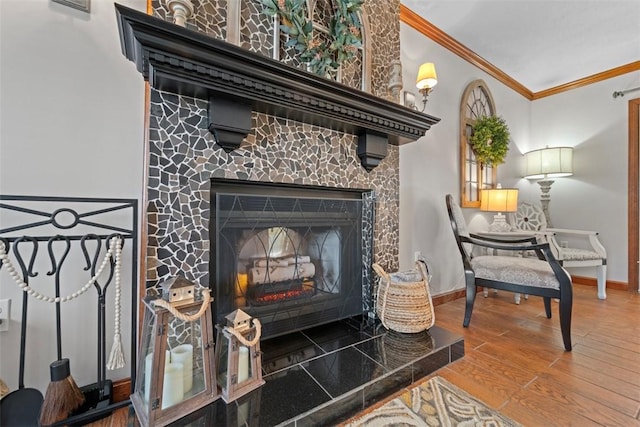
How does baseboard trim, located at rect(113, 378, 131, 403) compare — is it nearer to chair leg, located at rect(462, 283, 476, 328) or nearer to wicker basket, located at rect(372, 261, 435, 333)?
wicker basket, located at rect(372, 261, 435, 333)

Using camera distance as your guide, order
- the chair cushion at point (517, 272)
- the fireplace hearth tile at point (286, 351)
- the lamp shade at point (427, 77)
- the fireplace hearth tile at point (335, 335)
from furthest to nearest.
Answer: the lamp shade at point (427, 77) → the chair cushion at point (517, 272) → the fireplace hearth tile at point (335, 335) → the fireplace hearth tile at point (286, 351)

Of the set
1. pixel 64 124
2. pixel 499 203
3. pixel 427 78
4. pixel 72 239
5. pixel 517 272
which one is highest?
pixel 427 78

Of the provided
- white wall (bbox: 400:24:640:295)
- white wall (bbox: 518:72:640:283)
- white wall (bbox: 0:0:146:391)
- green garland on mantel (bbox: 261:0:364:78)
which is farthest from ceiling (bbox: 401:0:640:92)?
white wall (bbox: 0:0:146:391)

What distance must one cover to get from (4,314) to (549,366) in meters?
2.43

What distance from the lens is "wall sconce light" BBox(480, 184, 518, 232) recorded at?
2.60 meters

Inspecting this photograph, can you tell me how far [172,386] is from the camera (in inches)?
36.9

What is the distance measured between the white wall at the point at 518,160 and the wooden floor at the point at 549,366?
631 mm

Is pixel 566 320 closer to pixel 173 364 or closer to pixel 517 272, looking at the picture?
pixel 517 272

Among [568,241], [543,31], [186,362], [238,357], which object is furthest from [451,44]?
[186,362]

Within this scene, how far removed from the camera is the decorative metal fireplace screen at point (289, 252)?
4.25 feet

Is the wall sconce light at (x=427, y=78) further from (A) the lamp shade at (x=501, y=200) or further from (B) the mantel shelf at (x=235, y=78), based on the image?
(A) the lamp shade at (x=501, y=200)

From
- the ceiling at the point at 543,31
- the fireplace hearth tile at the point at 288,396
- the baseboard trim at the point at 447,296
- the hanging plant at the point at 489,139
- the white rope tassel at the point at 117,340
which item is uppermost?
the ceiling at the point at 543,31

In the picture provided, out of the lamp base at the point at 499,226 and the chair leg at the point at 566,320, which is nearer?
the chair leg at the point at 566,320

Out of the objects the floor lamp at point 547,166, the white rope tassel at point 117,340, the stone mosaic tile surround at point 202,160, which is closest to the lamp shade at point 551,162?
the floor lamp at point 547,166
